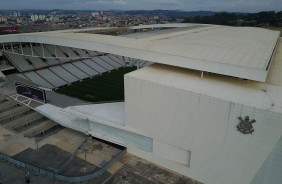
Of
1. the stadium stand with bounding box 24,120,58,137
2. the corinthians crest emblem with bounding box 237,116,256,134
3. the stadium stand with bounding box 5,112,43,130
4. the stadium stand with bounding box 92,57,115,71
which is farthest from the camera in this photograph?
the stadium stand with bounding box 92,57,115,71

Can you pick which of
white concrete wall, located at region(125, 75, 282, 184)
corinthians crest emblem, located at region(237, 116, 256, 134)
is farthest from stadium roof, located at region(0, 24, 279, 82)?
corinthians crest emblem, located at region(237, 116, 256, 134)

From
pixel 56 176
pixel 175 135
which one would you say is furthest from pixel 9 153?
pixel 175 135

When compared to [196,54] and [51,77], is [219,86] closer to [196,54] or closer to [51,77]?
[196,54]

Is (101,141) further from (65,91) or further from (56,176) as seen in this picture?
(65,91)

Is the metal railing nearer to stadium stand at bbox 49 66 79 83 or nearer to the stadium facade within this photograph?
the stadium facade

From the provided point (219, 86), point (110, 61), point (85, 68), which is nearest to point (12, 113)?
point (85, 68)
